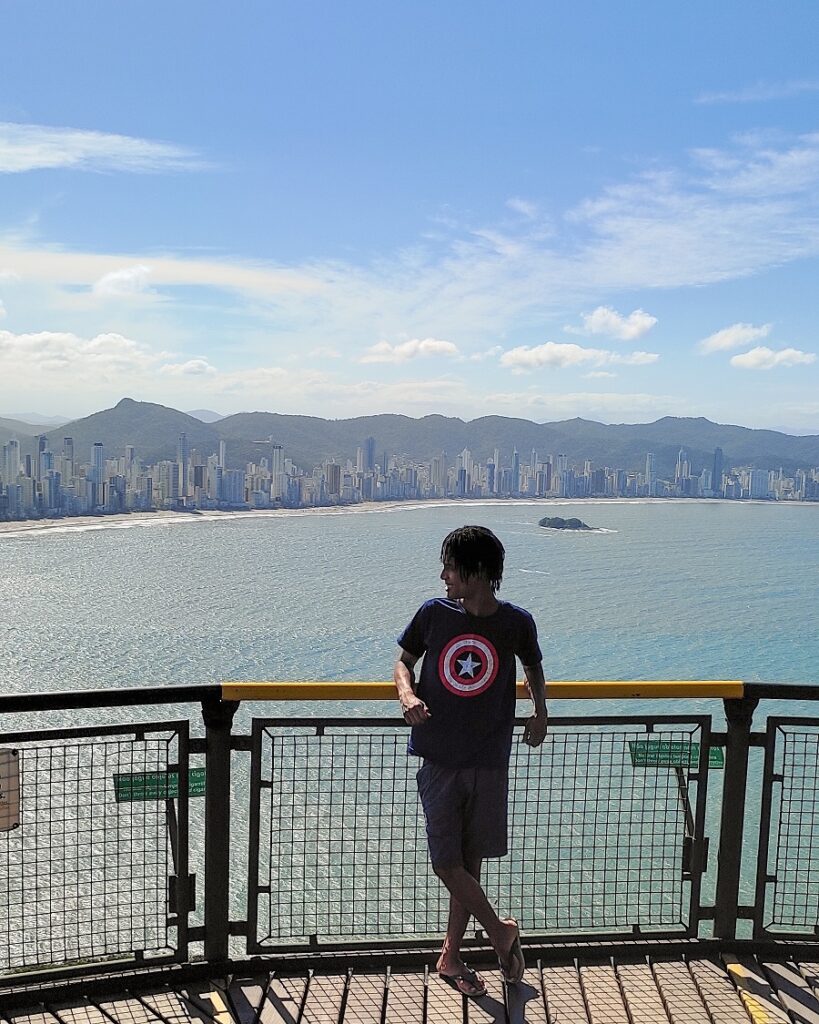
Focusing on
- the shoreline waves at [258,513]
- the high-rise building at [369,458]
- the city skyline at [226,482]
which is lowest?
the shoreline waves at [258,513]

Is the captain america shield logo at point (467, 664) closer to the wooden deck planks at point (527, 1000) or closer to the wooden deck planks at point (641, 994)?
the wooden deck planks at point (527, 1000)

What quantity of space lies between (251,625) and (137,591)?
16.2 m

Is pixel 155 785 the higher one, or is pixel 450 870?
pixel 155 785

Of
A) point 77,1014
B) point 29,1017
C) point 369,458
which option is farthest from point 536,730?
point 369,458

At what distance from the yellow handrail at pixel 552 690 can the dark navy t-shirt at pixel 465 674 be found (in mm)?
299

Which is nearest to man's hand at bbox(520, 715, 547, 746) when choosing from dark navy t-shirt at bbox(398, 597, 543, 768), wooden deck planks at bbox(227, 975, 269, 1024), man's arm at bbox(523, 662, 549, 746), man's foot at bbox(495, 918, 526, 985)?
man's arm at bbox(523, 662, 549, 746)

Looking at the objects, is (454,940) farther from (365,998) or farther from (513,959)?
(365,998)

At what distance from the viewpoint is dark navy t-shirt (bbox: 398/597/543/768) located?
2848mm

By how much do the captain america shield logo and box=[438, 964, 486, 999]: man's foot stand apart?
42.8 inches

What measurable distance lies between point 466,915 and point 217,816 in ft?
3.06

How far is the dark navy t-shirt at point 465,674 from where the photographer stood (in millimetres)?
2848

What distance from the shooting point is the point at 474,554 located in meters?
2.84

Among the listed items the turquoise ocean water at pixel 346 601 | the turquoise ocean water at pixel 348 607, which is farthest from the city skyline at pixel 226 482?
the turquoise ocean water at pixel 346 601

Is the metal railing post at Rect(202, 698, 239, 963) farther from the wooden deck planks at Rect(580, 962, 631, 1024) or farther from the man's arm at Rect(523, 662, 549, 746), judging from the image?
the wooden deck planks at Rect(580, 962, 631, 1024)
